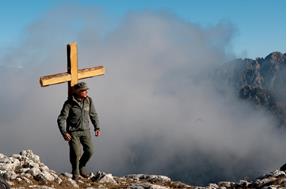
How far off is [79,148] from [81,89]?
229cm

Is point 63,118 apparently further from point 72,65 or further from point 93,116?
point 72,65

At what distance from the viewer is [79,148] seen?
1905cm

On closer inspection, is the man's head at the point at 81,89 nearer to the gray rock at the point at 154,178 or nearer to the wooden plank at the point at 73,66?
the wooden plank at the point at 73,66

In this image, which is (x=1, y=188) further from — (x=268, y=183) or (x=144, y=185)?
(x=268, y=183)

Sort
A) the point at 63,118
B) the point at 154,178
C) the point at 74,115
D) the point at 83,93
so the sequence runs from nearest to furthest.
A: the point at 83,93 → the point at 63,118 → the point at 74,115 → the point at 154,178

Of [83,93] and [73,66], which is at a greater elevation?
[73,66]

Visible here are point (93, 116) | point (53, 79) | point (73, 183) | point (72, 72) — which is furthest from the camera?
point (93, 116)

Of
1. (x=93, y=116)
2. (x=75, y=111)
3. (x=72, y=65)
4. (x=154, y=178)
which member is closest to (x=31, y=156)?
(x=154, y=178)

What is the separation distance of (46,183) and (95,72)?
176 inches

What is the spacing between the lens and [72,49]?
1894 centimetres

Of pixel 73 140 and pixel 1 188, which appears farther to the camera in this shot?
pixel 73 140

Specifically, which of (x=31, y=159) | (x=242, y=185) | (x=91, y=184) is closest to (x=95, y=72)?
(x=91, y=184)

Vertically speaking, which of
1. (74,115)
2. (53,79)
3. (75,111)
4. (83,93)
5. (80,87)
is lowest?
(74,115)

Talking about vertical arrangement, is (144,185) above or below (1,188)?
above
